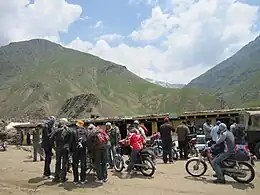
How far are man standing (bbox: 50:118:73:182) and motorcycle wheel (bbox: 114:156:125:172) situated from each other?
2238 millimetres

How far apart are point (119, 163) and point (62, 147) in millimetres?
2677

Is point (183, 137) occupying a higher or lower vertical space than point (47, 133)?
lower

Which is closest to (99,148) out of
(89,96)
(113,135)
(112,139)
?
(112,139)

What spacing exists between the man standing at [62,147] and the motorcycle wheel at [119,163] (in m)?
2.24

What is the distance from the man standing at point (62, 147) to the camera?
11.0 m

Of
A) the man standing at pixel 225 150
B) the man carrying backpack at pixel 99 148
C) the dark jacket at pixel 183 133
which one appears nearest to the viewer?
the man standing at pixel 225 150

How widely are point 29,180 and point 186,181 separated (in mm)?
5054

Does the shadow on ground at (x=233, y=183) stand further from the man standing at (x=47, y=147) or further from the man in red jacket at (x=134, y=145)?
the man standing at (x=47, y=147)

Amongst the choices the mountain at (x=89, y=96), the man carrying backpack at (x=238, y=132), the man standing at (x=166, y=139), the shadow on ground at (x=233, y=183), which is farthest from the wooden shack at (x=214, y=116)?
the mountain at (x=89, y=96)

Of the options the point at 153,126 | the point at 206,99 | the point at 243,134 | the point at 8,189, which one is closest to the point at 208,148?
the point at 243,134

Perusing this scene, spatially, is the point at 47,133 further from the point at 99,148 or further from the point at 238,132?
the point at 238,132

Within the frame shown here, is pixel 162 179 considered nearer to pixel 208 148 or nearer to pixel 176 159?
→ pixel 208 148

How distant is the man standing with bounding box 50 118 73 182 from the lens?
36.1 ft

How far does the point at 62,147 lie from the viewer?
11.0 metres
